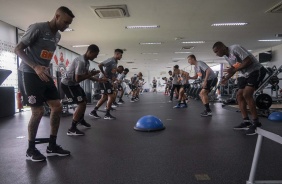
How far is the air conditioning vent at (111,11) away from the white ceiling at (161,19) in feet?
0.46

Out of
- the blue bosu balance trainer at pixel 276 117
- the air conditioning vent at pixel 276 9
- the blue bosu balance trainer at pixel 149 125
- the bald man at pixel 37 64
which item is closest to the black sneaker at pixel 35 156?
the bald man at pixel 37 64

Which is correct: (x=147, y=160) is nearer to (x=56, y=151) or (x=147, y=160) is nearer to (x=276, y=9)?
(x=56, y=151)

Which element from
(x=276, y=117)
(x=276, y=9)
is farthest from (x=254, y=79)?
(x=276, y=9)

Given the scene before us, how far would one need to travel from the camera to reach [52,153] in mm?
2225

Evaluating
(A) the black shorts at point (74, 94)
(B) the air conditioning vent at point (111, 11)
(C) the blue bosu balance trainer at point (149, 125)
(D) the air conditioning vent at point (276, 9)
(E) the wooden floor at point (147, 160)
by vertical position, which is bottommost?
(E) the wooden floor at point (147, 160)

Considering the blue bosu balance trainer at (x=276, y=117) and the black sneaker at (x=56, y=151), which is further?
the blue bosu balance trainer at (x=276, y=117)

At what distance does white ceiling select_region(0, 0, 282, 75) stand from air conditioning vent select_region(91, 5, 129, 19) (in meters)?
0.14

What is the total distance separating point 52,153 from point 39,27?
116 cm

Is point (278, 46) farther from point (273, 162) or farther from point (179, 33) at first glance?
point (273, 162)

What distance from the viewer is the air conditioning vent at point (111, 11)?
5.49m

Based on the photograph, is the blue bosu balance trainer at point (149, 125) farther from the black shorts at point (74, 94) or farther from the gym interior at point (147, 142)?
the black shorts at point (74, 94)

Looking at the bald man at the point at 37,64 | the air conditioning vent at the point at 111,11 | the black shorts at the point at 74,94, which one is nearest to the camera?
the bald man at the point at 37,64

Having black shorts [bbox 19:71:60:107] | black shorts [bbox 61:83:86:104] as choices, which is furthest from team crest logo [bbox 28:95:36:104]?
black shorts [bbox 61:83:86:104]

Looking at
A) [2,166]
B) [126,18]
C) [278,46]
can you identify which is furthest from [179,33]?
[2,166]
